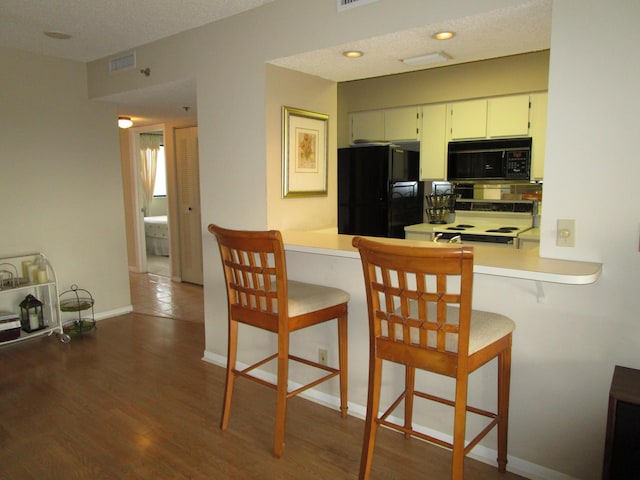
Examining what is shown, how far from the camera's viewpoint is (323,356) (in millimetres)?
2736

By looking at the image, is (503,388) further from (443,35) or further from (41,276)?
(41,276)

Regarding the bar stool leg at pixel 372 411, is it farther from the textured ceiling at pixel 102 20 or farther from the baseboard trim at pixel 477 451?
the textured ceiling at pixel 102 20

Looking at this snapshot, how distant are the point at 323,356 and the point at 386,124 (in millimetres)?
2943

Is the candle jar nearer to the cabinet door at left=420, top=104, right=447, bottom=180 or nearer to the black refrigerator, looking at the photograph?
the black refrigerator

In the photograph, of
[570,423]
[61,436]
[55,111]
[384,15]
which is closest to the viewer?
[570,423]

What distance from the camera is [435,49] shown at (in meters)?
2.46

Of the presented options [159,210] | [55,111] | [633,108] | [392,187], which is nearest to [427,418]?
[633,108]

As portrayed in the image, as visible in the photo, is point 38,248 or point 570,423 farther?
point 38,248

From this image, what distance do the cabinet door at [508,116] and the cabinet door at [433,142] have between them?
0.45 metres

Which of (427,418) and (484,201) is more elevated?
(484,201)

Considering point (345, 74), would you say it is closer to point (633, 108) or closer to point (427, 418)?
point (633, 108)

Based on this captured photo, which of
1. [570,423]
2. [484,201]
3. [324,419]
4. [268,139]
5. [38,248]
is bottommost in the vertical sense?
[324,419]

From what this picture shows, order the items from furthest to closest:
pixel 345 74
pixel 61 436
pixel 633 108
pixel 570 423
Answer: pixel 345 74
pixel 61 436
pixel 570 423
pixel 633 108

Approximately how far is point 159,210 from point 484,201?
6.22 meters
